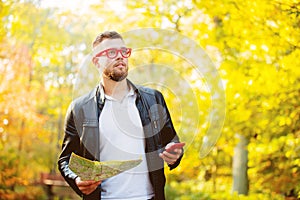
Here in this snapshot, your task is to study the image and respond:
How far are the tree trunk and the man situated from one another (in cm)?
341

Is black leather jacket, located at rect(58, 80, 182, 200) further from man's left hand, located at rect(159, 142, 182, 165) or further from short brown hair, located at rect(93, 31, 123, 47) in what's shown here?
short brown hair, located at rect(93, 31, 123, 47)

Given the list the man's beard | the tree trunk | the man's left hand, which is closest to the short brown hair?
the man's beard

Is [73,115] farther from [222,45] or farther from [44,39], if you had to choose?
[44,39]

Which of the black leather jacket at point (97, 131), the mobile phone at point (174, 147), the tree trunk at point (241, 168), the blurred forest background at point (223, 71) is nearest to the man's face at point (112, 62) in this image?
the black leather jacket at point (97, 131)

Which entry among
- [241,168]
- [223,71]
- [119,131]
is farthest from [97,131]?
[241,168]

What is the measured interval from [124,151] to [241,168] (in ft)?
12.1

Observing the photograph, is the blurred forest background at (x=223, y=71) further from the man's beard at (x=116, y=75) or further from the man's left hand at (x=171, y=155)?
the man's beard at (x=116, y=75)

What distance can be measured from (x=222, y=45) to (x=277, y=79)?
2.60 feet

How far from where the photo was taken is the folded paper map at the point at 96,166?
1816 mm

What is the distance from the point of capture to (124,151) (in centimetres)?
211

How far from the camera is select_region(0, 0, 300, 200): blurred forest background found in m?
3.41

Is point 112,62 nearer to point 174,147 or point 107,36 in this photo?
point 107,36

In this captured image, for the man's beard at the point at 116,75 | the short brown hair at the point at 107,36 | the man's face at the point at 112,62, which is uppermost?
the short brown hair at the point at 107,36

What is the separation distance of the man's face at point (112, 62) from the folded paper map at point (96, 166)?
0.48 meters
